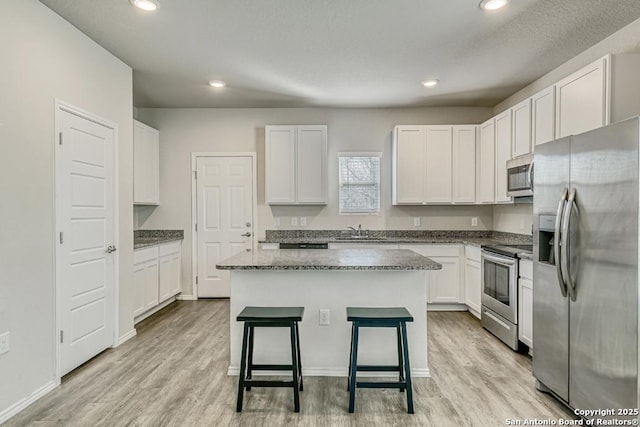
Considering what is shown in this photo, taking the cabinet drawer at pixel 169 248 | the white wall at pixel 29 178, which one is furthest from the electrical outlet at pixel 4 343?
the cabinet drawer at pixel 169 248

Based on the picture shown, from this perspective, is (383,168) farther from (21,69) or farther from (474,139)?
(21,69)

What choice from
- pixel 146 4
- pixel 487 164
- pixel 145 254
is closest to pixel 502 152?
pixel 487 164

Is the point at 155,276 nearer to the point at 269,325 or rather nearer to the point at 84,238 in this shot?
the point at 84,238

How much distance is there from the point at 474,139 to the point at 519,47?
167 centimetres

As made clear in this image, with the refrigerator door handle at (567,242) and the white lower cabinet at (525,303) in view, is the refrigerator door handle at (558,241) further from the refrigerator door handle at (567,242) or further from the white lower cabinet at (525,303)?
the white lower cabinet at (525,303)

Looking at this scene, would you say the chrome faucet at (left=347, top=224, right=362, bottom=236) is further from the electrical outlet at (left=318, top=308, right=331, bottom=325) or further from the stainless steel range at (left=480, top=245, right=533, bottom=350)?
the electrical outlet at (left=318, top=308, right=331, bottom=325)

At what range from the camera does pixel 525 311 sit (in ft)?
10.5

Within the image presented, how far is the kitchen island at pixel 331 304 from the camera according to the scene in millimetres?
2760

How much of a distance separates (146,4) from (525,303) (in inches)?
149

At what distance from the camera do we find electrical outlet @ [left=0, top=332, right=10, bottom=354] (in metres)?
2.20

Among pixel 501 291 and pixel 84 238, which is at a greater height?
pixel 84 238

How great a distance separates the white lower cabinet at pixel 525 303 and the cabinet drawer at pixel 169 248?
13.2 ft

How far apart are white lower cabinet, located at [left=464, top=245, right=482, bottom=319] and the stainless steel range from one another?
162 millimetres

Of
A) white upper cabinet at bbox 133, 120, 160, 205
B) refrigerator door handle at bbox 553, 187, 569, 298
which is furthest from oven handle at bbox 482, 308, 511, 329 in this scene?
white upper cabinet at bbox 133, 120, 160, 205
